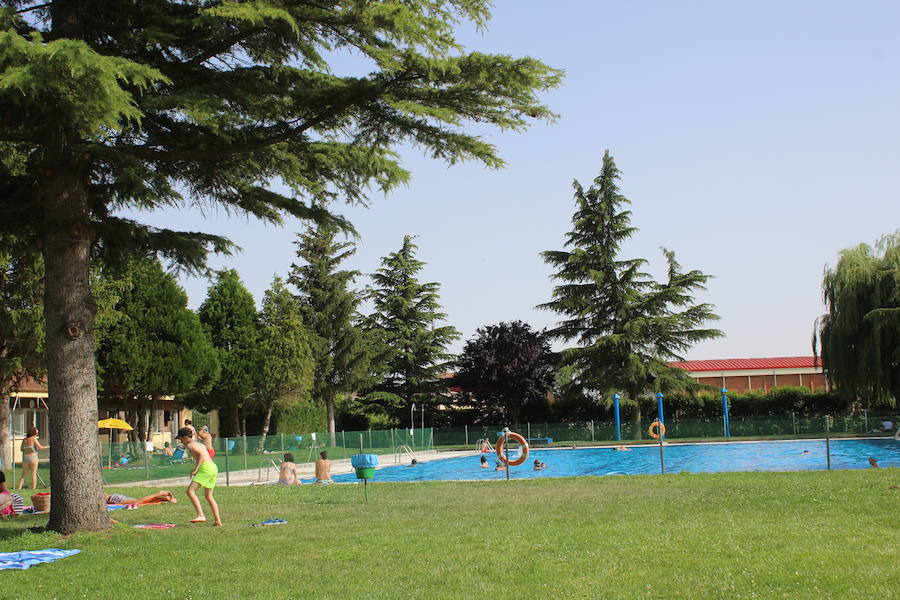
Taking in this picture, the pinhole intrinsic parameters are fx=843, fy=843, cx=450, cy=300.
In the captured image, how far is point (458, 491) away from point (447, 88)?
28.8 feet

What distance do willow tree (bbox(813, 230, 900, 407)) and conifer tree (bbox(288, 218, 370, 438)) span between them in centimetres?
2753

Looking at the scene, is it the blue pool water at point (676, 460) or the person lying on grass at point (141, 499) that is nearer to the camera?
the person lying on grass at point (141, 499)

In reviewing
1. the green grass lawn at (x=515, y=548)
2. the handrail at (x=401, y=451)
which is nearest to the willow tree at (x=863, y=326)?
the handrail at (x=401, y=451)

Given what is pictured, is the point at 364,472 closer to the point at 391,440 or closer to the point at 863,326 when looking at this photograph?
the point at 391,440

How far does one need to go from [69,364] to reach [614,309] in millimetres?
40063

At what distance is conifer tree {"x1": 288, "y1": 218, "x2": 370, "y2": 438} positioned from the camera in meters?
53.6

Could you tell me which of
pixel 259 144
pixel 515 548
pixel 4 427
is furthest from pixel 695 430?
pixel 515 548

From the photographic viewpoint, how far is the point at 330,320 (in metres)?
53.8

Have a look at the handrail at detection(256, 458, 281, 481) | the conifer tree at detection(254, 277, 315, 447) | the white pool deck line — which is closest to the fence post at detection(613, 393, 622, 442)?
the white pool deck line

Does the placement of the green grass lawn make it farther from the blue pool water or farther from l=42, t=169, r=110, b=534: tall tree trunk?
the blue pool water

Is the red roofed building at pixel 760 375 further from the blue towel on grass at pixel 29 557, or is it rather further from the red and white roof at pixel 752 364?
the blue towel on grass at pixel 29 557

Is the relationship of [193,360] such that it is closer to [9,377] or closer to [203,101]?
[9,377]

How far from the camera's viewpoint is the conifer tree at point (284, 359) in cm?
4812

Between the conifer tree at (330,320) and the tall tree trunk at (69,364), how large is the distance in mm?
40093
